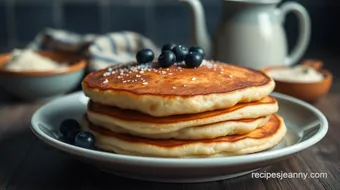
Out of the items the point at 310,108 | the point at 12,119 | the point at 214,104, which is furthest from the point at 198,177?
the point at 12,119

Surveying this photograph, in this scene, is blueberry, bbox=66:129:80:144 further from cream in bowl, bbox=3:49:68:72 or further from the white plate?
cream in bowl, bbox=3:49:68:72

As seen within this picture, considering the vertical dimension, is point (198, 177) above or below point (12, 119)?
Answer: above

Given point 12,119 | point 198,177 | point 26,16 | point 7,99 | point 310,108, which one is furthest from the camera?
point 26,16

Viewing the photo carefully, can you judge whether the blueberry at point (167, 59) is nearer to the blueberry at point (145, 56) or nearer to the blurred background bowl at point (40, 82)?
the blueberry at point (145, 56)

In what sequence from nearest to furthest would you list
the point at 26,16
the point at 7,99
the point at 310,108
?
the point at 310,108 → the point at 7,99 → the point at 26,16

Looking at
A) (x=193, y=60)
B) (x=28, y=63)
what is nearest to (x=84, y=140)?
(x=193, y=60)

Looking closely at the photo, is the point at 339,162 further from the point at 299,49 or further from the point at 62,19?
the point at 62,19

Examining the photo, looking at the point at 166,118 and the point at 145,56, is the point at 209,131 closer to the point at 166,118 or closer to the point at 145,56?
the point at 166,118
